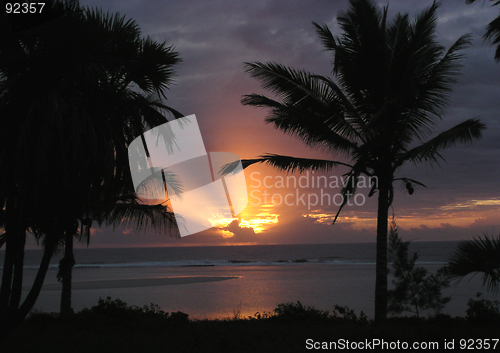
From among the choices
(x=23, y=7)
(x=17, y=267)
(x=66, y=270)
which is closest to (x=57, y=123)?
(x=23, y=7)

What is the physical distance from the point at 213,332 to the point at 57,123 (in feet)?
23.5

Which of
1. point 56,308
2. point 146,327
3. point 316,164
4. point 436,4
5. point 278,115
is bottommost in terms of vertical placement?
point 56,308

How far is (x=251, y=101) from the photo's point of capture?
33.5ft

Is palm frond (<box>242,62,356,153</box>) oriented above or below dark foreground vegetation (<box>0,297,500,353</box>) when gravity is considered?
above

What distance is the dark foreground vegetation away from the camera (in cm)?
831

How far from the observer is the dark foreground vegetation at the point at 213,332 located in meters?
8.31

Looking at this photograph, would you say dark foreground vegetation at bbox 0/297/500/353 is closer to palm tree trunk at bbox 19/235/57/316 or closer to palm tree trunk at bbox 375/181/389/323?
palm tree trunk at bbox 375/181/389/323

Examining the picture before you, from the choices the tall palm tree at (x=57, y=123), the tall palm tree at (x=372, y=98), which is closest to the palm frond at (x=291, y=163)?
the tall palm tree at (x=372, y=98)

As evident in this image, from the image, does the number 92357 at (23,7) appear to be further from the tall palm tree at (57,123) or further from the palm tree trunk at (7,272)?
the palm tree trunk at (7,272)

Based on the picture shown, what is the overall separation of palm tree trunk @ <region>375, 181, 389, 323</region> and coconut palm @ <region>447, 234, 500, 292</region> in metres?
4.06

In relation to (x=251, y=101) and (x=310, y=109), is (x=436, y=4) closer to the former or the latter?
(x=310, y=109)

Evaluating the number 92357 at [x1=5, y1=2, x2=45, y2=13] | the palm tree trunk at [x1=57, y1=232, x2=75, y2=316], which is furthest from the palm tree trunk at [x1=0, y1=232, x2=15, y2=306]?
the palm tree trunk at [x1=57, y1=232, x2=75, y2=316]

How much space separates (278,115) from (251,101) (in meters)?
0.84

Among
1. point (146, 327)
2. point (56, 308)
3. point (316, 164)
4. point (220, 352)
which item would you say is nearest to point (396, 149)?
point (316, 164)
